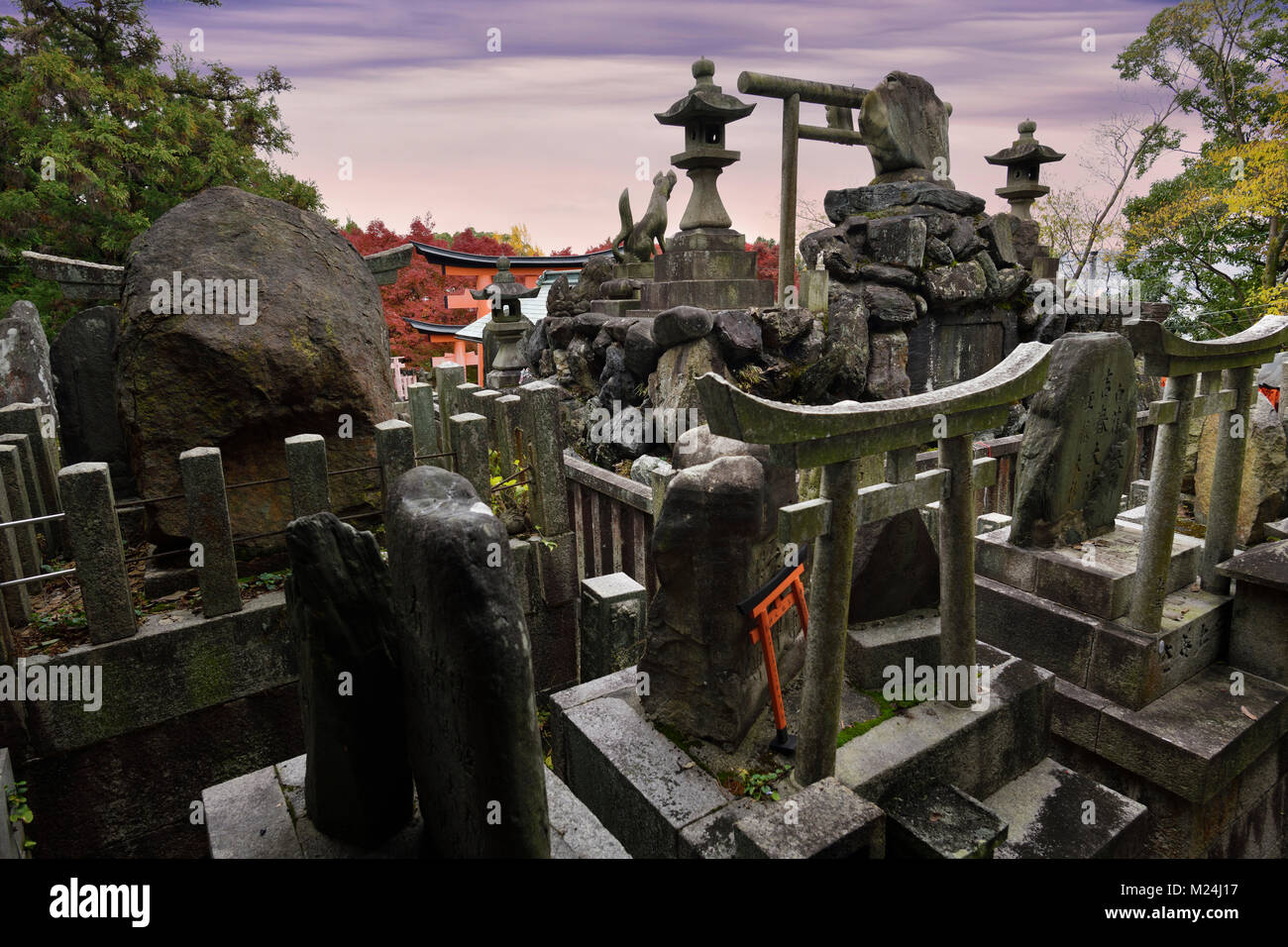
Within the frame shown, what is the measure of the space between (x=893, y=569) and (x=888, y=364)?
26.8 feet

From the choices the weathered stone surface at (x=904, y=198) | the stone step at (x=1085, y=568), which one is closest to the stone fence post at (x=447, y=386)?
the stone step at (x=1085, y=568)

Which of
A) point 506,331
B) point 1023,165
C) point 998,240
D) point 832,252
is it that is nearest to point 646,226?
point 506,331

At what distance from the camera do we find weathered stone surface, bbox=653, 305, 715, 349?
9680mm

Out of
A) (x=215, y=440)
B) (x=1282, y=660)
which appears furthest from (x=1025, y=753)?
(x=215, y=440)

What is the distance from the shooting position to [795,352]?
10.4 metres

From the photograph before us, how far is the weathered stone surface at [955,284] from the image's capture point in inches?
452

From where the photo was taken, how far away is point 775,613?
3.12 m

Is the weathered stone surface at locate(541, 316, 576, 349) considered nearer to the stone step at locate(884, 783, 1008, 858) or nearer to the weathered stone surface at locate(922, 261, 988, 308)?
the weathered stone surface at locate(922, 261, 988, 308)

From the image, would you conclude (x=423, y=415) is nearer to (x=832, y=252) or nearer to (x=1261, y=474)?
(x=1261, y=474)

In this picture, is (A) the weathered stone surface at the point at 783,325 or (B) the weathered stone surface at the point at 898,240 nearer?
(A) the weathered stone surface at the point at 783,325

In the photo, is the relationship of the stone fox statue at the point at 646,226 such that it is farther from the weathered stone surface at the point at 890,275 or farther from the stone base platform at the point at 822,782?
the stone base platform at the point at 822,782

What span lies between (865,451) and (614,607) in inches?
84.4

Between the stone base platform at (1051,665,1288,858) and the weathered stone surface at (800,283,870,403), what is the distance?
21.5 ft

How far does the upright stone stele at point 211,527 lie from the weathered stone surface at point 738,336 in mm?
7337
